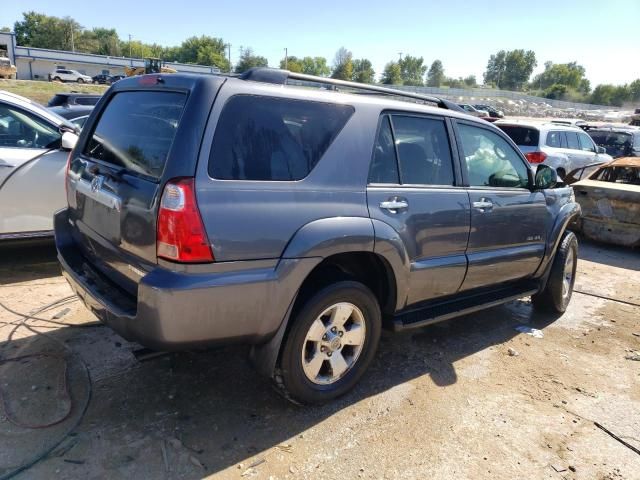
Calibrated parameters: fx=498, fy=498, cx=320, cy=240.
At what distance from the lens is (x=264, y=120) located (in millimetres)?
2615

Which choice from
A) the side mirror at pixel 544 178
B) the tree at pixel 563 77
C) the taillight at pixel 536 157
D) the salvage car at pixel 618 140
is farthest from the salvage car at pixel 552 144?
the tree at pixel 563 77

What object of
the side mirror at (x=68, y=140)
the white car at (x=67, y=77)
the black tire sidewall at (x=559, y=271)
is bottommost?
the white car at (x=67, y=77)

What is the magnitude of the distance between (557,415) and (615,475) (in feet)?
1.79

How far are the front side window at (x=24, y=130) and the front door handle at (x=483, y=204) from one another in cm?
414

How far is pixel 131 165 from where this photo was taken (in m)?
2.74

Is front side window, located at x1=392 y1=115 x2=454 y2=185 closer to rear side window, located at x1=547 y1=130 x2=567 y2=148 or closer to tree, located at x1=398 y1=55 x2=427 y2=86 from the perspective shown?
rear side window, located at x1=547 y1=130 x2=567 y2=148

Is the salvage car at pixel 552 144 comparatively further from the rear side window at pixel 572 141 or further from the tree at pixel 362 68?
the tree at pixel 362 68

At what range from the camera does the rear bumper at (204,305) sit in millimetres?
2342

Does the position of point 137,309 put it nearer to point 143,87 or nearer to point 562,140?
point 143,87

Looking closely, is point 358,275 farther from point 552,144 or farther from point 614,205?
point 552,144

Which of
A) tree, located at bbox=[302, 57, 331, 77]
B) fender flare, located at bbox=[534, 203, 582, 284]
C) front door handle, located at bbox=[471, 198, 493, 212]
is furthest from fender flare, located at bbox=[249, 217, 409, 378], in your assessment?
tree, located at bbox=[302, 57, 331, 77]

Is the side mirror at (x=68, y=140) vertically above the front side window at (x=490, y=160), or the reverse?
the front side window at (x=490, y=160)

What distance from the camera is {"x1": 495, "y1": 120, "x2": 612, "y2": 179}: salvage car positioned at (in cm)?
1047

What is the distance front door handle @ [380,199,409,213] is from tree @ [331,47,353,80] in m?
114
